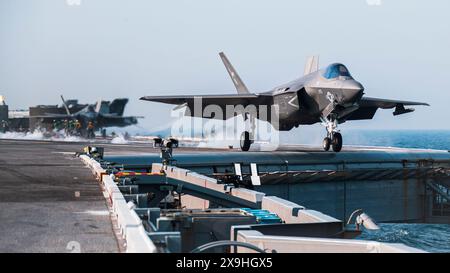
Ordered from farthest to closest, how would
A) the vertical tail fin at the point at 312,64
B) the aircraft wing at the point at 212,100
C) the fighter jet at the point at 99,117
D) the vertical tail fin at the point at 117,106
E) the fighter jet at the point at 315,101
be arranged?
the vertical tail fin at the point at 117,106 < the fighter jet at the point at 99,117 < the vertical tail fin at the point at 312,64 < the aircraft wing at the point at 212,100 < the fighter jet at the point at 315,101

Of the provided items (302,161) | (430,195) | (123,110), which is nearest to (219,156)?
(302,161)

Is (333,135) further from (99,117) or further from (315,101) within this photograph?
(99,117)

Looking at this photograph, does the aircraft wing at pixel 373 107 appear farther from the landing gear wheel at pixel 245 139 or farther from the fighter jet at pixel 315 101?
the landing gear wheel at pixel 245 139

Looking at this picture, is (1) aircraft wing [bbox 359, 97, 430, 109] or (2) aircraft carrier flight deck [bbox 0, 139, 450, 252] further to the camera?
(1) aircraft wing [bbox 359, 97, 430, 109]

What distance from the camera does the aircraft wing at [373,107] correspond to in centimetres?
3791

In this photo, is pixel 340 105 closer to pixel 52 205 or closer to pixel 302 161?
pixel 302 161

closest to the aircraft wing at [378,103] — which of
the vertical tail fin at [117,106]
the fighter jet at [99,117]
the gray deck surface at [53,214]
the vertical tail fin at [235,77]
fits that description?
the vertical tail fin at [235,77]

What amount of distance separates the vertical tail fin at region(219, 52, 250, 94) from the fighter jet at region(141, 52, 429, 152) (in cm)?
483

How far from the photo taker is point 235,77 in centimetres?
4622

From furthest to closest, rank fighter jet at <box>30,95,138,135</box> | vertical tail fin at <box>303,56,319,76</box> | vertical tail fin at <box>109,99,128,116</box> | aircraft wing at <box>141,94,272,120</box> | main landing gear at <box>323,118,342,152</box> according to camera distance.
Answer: vertical tail fin at <box>109,99,128,116</box>
fighter jet at <box>30,95,138,135</box>
vertical tail fin at <box>303,56,319,76</box>
aircraft wing at <box>141,94,272,120</box>
main landing gear at <box>323,118,342,152</box>

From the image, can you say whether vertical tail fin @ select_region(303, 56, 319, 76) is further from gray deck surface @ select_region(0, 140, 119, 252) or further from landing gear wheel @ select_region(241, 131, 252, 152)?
gray deck surface @ select_region(0, 140, 119, 252)

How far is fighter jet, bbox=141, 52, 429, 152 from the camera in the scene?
3020cm

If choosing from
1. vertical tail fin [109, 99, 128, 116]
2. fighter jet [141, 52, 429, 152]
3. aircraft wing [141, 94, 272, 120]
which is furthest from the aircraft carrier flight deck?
vertical tail fin [109, 99, 128, 116]

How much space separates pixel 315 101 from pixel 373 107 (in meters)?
7.79
